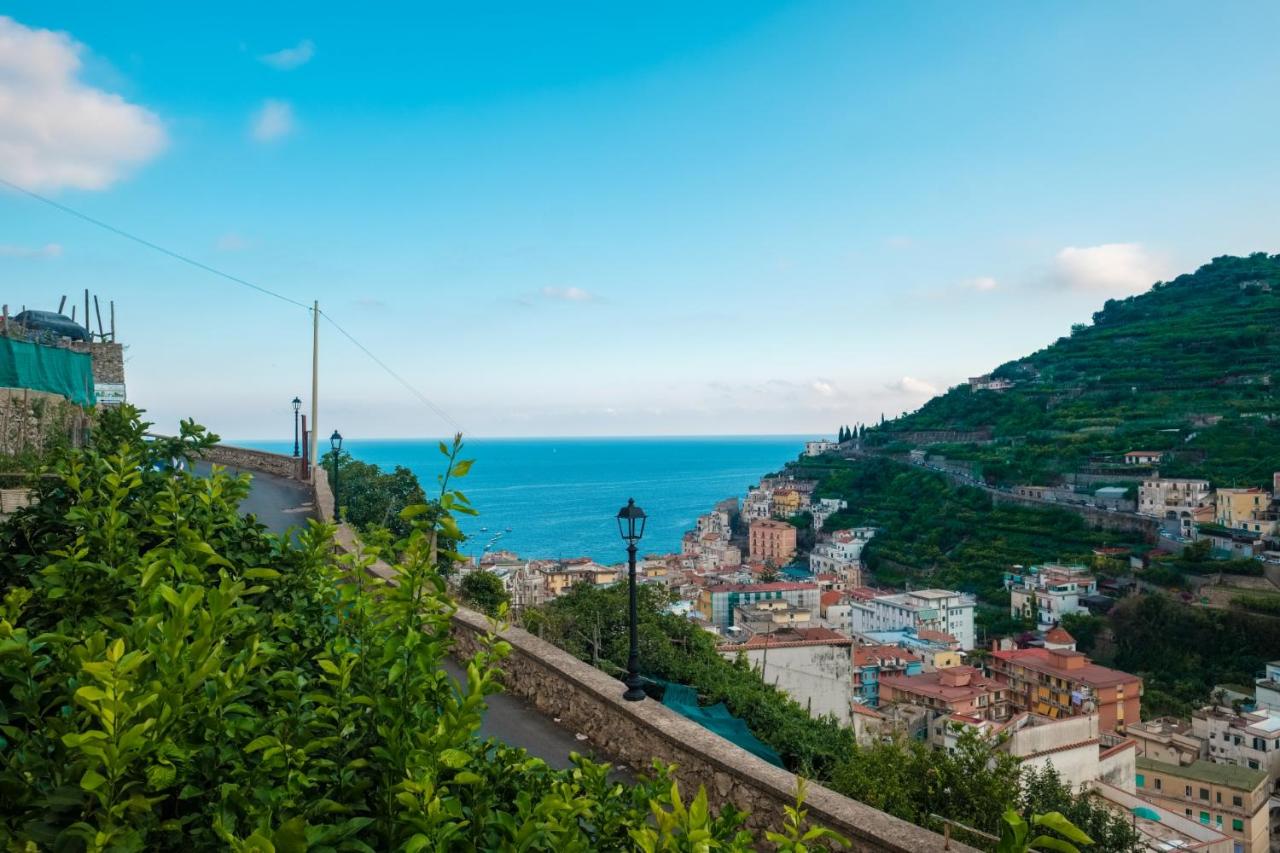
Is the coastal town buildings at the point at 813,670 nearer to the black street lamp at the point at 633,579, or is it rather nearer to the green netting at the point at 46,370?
the black street lamp at the point at 633,579

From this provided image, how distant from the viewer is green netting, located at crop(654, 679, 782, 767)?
7.55 m

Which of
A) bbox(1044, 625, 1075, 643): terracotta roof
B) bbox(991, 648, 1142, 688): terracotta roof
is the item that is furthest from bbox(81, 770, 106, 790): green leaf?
bbox(1044, 625, 1075, 643): terracotta roof

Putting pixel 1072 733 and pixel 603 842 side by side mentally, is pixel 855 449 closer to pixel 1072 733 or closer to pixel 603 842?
pixel 1072 733

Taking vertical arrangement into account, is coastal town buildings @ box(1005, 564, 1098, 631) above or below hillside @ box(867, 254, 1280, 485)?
below

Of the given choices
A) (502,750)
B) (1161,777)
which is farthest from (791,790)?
(1161,777)

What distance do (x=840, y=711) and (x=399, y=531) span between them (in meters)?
11.9

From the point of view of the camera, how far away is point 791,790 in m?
4.73

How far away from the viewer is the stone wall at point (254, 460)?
21297 millimetres

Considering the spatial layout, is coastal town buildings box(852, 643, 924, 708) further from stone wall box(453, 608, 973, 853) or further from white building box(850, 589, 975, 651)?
stone wall box(453, 608, 973, 853)

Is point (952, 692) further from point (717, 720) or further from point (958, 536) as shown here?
point (958, 536)

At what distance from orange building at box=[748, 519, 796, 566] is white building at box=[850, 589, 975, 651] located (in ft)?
89.2

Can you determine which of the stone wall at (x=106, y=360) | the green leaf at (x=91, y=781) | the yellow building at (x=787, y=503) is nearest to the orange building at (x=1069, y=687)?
the green leaf at (x=91, y=781)

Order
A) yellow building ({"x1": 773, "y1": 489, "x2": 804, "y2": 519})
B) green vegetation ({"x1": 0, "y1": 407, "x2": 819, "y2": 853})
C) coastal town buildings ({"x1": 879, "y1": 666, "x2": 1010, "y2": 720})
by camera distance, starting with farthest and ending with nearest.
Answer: yellow building ({"x1": 773, "y1": 489, "x2": 804, "y2": 519})
coastal town buildings ({"x1": 879, "y1": 666, "x2": 1010, "y2": 720})
green vegetation ({"x1": 0, "y1": 407, "x2": 819, "y2": 853})

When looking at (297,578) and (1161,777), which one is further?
(1161,777)
